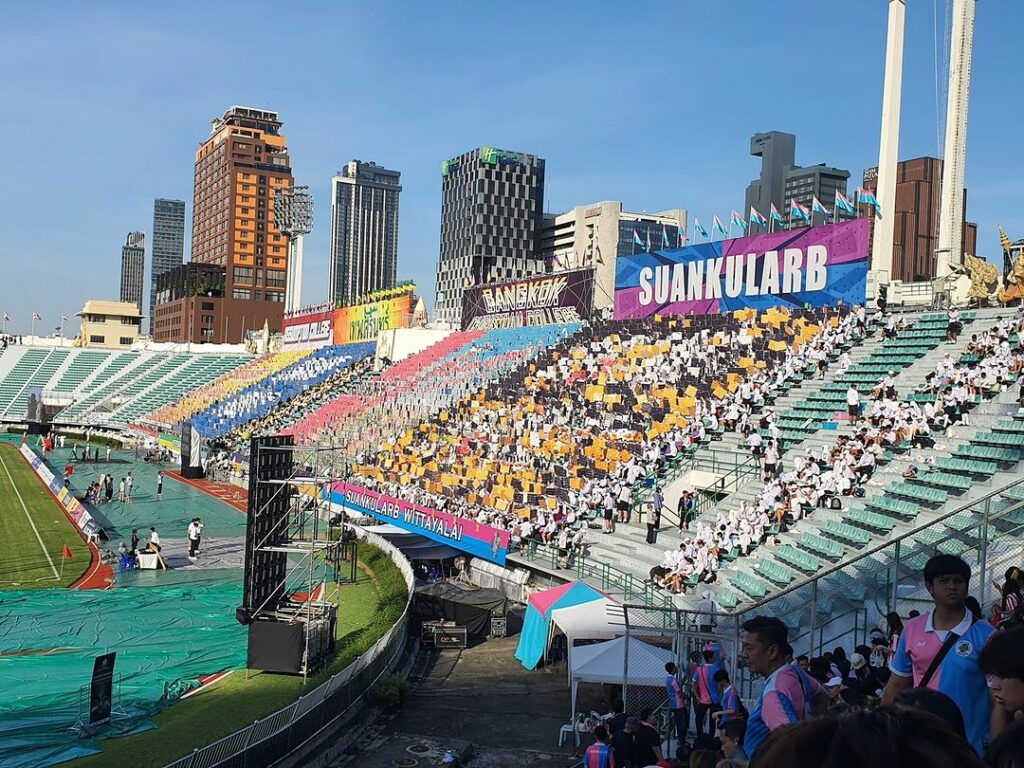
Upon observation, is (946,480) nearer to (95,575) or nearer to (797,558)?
(797,558)

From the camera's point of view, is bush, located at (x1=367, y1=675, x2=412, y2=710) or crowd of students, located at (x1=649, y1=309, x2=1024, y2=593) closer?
bush, located at (x1=367, y1=675, x2=412, y2=710)

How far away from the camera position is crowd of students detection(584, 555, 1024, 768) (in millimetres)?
2131

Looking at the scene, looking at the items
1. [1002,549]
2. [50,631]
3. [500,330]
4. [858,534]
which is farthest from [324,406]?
[1002,549]

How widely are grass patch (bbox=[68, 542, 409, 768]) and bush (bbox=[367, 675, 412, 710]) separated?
1.19 meters

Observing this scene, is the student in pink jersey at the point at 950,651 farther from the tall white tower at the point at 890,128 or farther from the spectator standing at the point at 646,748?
the tall white tower at the point at 890,128

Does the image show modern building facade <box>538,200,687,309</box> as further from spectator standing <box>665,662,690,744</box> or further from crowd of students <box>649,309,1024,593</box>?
spectator standing <box>665,662,690,744</box>

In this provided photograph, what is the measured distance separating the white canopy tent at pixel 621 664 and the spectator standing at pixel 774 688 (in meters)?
9.34

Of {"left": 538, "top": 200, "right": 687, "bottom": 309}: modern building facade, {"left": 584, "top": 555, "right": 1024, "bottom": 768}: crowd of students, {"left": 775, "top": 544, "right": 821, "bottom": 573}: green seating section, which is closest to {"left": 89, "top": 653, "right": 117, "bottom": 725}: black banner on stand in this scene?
{"left": 584, "top": 555, "right": 1024, "bottom": 768}: crowd of students

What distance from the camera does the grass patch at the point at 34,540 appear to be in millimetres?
24812

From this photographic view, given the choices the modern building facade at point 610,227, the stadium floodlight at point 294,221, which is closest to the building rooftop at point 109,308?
the stadium floodlight at point 294,221

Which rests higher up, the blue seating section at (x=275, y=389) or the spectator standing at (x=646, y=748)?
the blue seating section at (x=275, y=389)

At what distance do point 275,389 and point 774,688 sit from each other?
61053 mm

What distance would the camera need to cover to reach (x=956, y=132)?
34.8m

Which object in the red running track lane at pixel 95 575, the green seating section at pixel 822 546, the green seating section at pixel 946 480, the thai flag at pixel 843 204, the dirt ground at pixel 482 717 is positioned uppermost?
the thai flag at pixel 843 204
